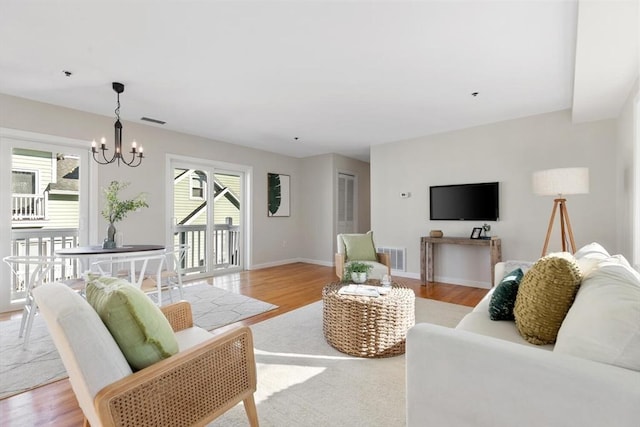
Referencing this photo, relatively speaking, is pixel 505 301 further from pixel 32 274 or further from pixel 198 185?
pixel 198 185

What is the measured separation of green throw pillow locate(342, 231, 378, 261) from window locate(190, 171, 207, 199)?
2669mm

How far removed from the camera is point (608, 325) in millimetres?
958

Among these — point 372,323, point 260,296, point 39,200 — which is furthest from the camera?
point 260,296

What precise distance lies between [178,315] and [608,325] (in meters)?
1.92

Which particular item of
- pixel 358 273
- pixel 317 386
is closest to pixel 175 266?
pixel 358 273

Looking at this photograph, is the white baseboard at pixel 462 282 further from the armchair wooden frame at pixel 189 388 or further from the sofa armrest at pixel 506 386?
the armchair wooden frame at pixel 189 388

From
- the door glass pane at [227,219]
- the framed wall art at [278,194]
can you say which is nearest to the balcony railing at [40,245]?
the door glass pane at [227,219]

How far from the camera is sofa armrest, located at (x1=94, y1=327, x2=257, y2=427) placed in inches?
40.9

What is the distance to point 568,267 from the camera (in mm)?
1403

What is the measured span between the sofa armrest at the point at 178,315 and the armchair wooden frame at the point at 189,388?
0.56 meters

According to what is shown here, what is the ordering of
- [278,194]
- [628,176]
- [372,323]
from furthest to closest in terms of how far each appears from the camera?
1. [278,194]
2. [628,176]
3. [372,323]

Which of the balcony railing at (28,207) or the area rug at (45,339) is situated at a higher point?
the balcony railing at (28,207)

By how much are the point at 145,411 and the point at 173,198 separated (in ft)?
14.2

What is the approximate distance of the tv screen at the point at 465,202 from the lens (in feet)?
14.4
